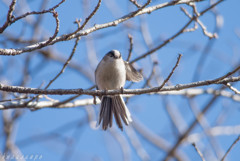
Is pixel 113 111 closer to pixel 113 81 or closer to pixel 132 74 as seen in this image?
pixel 113 81

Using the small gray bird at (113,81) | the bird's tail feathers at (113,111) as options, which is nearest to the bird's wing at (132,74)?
the small gray bird at (113,81)

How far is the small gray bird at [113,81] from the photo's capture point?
3545mm

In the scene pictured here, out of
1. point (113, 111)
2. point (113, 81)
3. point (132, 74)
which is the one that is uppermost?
point (132, 74)

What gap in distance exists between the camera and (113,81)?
358 centimetres

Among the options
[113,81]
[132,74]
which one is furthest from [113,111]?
[132,74]

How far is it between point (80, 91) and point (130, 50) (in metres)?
1.09

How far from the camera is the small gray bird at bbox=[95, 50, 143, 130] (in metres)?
3.54

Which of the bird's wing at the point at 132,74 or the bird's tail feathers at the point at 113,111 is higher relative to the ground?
the bird's wing at the point at 132,74

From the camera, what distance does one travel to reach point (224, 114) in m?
4.23

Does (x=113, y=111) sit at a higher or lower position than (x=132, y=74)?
lower

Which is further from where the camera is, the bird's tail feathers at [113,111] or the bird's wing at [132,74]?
the bird's wing at [132,74]

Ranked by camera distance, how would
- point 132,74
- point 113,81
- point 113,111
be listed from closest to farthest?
1. point 113,81
2. point 113,111
3. point 132,74

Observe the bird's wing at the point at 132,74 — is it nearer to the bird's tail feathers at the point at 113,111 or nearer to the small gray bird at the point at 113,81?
the small gray bird at the point at 113,81

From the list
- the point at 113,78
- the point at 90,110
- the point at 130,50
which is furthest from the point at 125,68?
the point at 90,110
